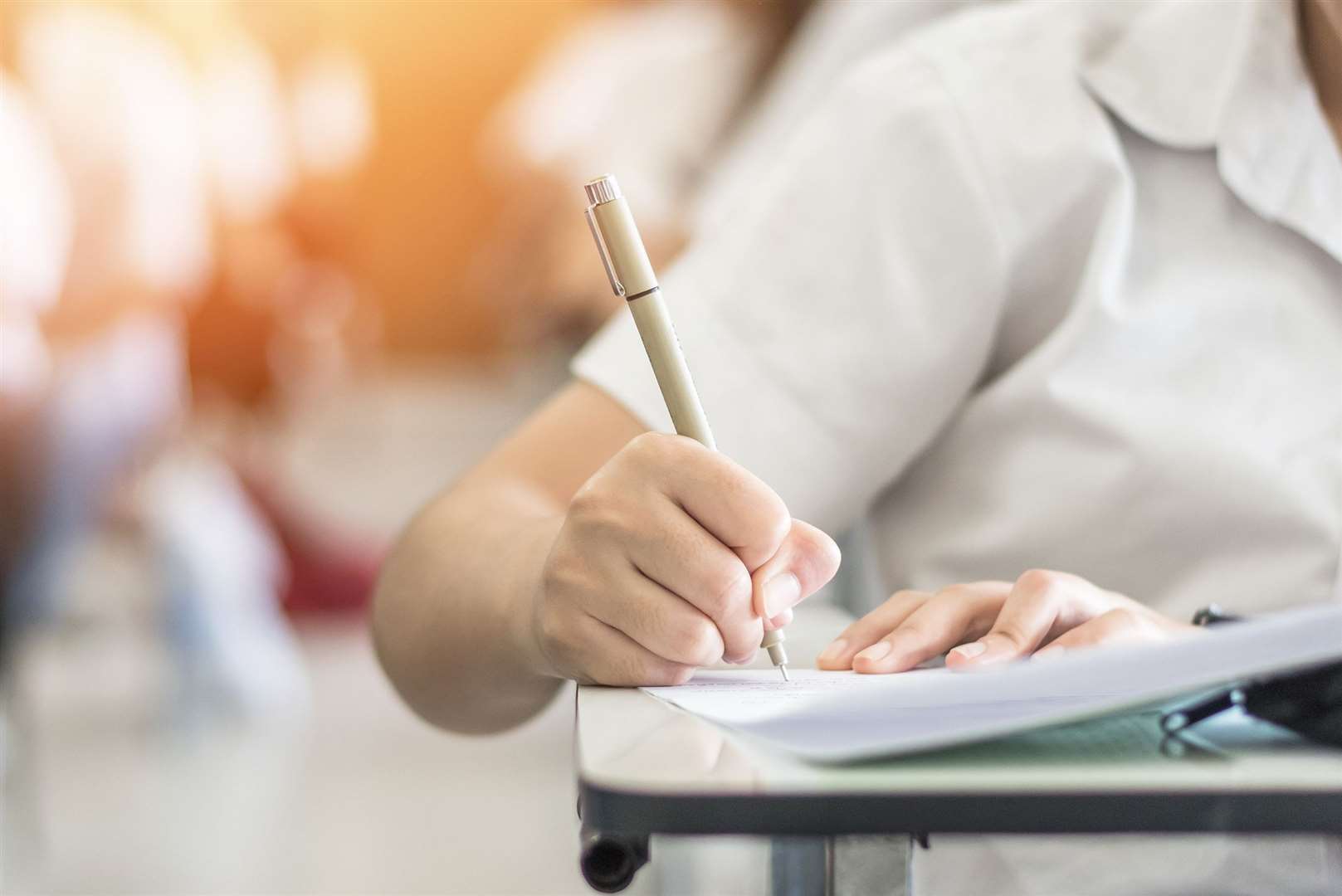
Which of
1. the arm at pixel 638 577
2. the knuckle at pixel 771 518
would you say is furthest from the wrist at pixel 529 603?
the knuckle at pixel 771 518

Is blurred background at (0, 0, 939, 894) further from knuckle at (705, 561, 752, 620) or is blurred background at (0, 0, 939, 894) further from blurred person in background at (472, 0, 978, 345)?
knuckle at (705, 561, 752, 620)

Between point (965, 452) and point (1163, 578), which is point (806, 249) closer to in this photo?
point (965, 452)

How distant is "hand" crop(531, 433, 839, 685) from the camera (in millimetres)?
436

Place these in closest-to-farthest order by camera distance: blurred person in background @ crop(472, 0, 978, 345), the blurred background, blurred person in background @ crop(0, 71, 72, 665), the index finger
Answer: the index finger
blurred person in background @ crop(0, 71, 72, 665)
the blurred background
blurred person in background @ crop(472, 0, 978, 345)

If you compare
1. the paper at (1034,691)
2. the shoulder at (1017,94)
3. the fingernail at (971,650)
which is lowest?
the fingernail at (971,650)

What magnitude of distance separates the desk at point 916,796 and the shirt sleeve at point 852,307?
0.33m

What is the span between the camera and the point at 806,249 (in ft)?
2.27

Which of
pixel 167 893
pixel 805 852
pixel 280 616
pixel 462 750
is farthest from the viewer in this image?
pixel 280 616

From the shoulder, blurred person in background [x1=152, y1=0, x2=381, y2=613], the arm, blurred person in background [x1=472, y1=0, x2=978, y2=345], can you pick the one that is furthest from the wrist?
blurred person in background [x1=152, y1=0, x2=381, y2=613]

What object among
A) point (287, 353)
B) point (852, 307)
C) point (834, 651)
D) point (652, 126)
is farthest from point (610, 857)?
point (287, 353)

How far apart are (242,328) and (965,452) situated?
3.61 m

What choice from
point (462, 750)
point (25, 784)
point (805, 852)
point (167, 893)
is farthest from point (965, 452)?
point (462, 750)

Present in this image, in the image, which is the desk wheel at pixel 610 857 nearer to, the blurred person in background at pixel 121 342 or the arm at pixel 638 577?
the arm at pixel 638 577

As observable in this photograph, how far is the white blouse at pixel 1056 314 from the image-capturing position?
2.15 feet
